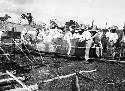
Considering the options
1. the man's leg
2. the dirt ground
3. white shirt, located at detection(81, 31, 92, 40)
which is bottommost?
the dirt ground

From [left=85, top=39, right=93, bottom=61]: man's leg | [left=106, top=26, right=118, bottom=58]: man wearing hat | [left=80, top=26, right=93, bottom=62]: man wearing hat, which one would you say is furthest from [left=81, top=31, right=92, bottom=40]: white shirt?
[left=106, top=26, right=118, bottom=58]: man wearing hat

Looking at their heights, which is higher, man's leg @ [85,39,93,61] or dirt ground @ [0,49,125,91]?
man's leg @ [85,39,93,61]

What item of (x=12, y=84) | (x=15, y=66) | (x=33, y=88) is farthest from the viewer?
(x=15, y=66)

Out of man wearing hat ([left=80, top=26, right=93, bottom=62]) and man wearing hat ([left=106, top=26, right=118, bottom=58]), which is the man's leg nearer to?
man wearing hat ([left=80, top=26, right=93, bottom=62])

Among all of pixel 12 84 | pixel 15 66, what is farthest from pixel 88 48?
pixel 12 84

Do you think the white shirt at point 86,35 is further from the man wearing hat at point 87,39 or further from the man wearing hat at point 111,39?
the man wearing hat at point 111,39

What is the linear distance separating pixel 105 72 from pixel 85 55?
13.3 ft

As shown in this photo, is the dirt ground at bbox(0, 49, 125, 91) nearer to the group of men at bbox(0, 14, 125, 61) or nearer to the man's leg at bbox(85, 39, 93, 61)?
the man's leg at bbox(85, 39, 93, 61)

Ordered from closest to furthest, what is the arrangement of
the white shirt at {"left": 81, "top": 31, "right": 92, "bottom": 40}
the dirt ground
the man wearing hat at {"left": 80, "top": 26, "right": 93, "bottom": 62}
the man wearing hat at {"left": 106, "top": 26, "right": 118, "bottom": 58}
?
the dirt ground < the man wearing hat at {"left": 80, "top": 26, "right": 93, "bottom": 62} < the white shirt at {"left": 81, "top": 31, "right": 92, "bottom": 40} < the man wearing hat at {"left": 106, "top": 26, "right": 118, "bottom": 58}

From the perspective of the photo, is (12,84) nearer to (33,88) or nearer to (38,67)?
(33,88)

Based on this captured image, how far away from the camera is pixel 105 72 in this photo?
38.3 ft

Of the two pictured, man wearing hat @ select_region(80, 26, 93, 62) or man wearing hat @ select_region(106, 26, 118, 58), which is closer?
man wearing hat @ select_region(80, 26, 93, 62)

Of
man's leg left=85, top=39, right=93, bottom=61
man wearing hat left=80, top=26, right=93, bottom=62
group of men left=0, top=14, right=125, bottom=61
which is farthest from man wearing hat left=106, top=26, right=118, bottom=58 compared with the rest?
man's leg left=85, top=39, right=93, bottom=61

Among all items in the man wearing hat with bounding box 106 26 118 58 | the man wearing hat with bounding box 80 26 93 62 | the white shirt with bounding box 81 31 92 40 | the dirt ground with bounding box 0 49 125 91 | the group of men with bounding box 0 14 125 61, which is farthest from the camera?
the man wearing hat with bounding box 106 26 118 58
